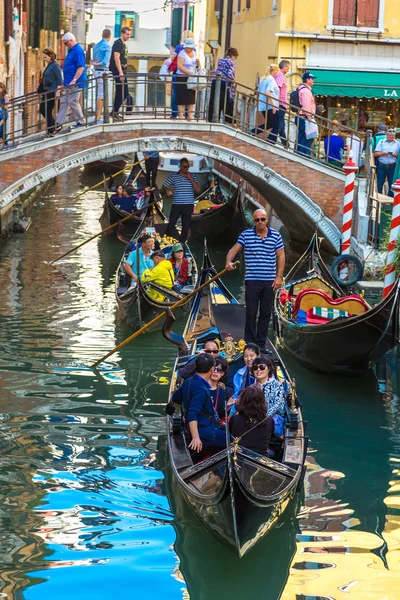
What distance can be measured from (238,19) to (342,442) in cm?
1026

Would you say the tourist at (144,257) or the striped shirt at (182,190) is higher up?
the striped shirt at (182,190)

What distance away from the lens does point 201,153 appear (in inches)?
377

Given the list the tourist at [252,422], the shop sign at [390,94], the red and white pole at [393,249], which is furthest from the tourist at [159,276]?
the shop sign at [390,94]

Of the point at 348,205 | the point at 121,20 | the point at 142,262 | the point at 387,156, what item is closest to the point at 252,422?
the point at 142,262

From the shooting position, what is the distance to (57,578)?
3.85m

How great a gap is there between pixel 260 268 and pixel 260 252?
0.09 metres

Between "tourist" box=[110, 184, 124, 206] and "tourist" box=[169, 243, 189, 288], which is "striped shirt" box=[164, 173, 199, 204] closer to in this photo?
"tourist" box=[169, 243, 189, 288]

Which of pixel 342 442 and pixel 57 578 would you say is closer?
pixel 57 578

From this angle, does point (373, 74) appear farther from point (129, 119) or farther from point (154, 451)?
point (154, 451)

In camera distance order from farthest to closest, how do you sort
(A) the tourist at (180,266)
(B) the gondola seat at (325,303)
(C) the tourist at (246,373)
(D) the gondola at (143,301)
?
(A) the tourist at (180,266) < (D) the gondola at (143,301) < (B) the gondola seat at (325,303) < (C) the tourist at (246,373)

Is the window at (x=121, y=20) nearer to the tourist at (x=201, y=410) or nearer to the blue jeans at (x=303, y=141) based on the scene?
the blue jeans at (x=303, y=141)

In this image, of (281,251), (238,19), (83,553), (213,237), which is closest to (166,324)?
(281,251)

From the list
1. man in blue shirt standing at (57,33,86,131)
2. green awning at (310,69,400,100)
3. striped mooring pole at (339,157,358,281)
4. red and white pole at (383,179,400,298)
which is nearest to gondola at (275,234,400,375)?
red and white pole at (383,179,400,298)

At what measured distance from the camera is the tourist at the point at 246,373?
4.93 meters
